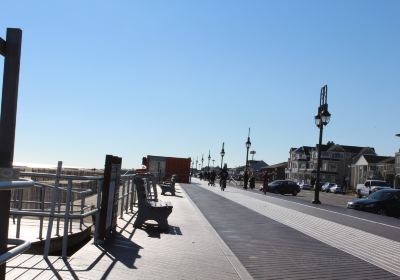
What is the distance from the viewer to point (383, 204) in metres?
24.7

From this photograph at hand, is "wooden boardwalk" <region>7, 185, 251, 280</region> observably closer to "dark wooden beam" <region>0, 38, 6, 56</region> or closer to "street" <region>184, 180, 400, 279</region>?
"street" <region>184, 180, 400, 279</region>

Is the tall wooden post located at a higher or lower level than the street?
higher

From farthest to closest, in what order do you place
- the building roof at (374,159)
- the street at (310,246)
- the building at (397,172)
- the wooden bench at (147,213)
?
the building roof at (374,159) < the building at (397,172) < the wooden bench at (147,213) < the street at (310,246)

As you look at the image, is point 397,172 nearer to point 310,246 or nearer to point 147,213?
point 310,246

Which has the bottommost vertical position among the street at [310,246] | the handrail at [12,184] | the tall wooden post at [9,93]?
the street at [310,246]

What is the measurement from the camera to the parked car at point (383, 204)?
24500mm

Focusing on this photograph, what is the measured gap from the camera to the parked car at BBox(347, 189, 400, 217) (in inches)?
965

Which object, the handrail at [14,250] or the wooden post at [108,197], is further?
the wooden post at [108,197]

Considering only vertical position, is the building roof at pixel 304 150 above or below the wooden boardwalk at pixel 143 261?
above

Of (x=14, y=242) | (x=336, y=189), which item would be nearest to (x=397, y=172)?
(x=336, y=189)

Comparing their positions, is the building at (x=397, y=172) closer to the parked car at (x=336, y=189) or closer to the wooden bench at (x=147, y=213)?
the parked car at (x=336, y=189)

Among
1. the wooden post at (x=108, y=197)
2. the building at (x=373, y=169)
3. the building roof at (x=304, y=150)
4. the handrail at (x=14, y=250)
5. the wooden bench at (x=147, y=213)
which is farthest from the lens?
the building roof at (x=304, y=150)

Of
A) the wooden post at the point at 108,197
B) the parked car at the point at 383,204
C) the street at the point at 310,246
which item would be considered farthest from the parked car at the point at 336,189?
the wooden post at the point at 108,197

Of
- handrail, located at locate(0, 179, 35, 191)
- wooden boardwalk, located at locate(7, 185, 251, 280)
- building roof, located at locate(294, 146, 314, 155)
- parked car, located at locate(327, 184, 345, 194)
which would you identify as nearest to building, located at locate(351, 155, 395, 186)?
parked car, located at locate(327, 184, 345, 194)
